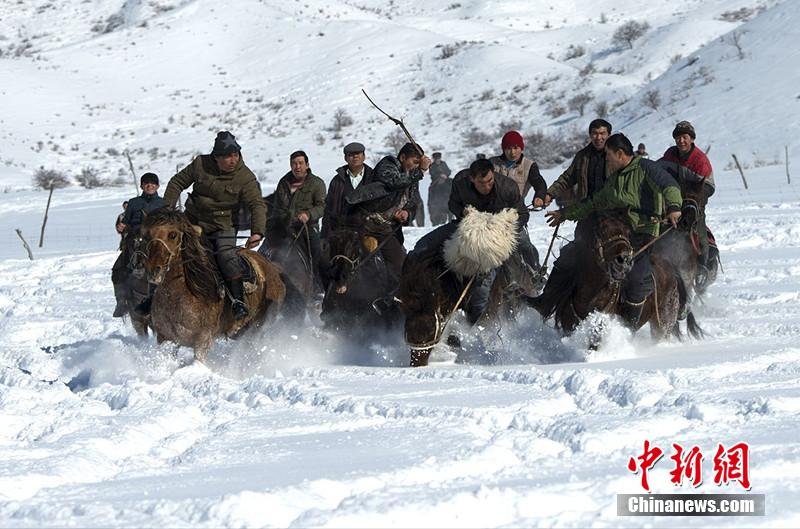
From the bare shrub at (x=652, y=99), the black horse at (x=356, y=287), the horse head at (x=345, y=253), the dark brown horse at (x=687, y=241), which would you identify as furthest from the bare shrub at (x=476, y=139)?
the horse head at (x=345, y=253)

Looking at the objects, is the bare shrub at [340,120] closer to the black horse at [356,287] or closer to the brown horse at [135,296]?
the brown horse at [135,296]

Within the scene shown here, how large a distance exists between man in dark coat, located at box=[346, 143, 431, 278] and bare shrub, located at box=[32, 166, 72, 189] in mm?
30965

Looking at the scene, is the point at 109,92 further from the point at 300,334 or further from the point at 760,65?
the point at 300,334

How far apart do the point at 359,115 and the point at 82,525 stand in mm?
46602

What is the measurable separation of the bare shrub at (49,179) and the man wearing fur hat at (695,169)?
31279 mm

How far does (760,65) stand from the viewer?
35.5 metres

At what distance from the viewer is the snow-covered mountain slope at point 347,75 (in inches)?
1526

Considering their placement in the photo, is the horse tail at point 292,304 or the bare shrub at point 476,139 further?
the bare shrub at point 476,139

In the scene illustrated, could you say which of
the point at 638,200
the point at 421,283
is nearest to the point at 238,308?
the point at 421,283

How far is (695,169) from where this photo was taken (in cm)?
1057

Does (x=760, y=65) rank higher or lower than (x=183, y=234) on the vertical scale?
higher

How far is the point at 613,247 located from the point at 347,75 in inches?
1929

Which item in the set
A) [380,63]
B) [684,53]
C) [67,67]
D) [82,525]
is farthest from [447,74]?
[82,525]

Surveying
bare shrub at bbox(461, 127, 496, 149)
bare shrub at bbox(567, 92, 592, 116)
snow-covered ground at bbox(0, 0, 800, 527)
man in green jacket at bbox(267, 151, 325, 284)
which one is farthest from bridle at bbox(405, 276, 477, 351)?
bare shrub at bbox(567, 92, 592, 116)
